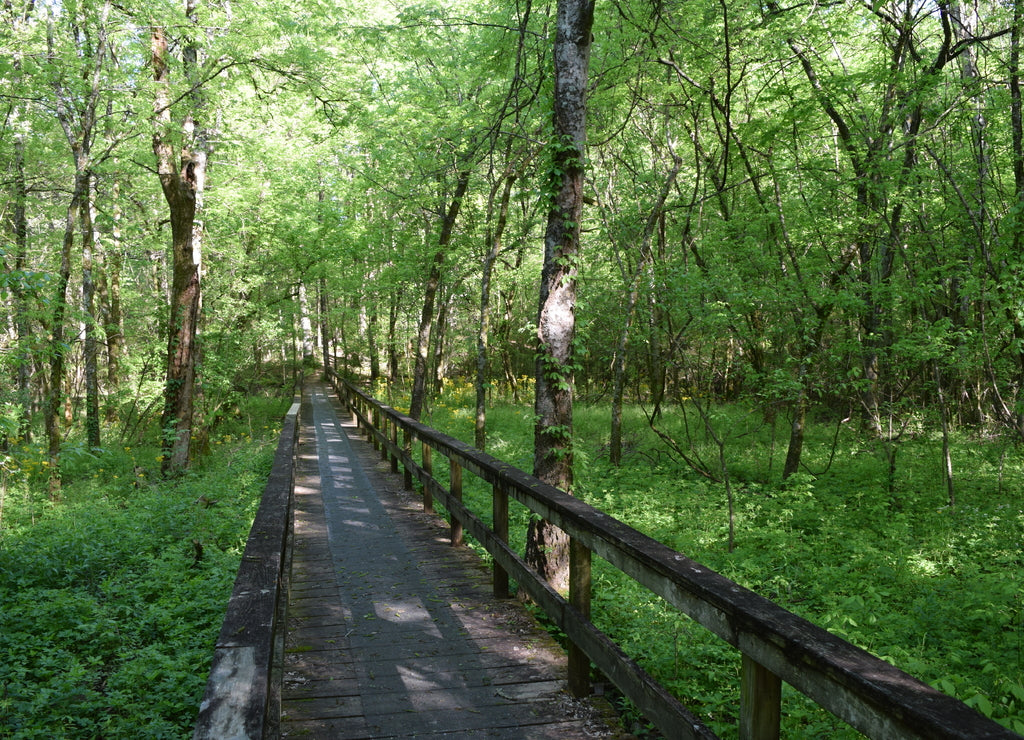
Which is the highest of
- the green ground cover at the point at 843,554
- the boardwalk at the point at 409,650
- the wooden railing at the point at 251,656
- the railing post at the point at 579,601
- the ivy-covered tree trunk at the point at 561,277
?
the ivy-covered tree trunk at the point at 561,277

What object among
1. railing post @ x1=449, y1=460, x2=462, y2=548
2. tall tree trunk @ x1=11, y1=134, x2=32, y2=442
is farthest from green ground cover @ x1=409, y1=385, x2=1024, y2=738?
tall tree trunk @ x1=11, y1=134, x2=32, y2=442

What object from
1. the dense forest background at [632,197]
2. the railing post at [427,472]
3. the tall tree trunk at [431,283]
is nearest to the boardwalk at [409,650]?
the railing post at [427,472]

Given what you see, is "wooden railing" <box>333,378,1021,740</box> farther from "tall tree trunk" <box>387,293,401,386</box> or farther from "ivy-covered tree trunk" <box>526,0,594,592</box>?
"tall tree trunk" <box>387,293,401,386</box>

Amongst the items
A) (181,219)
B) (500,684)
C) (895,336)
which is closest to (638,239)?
(895,336)

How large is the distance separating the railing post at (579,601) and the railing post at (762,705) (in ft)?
4.53

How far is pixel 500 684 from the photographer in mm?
3646

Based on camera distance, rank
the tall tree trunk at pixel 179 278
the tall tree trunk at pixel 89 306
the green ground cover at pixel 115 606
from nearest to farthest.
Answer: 1. the green ground cover at pixel 115 606
2. the tall tree trunk at pixel 179 278
3. the tall tree trunk at pixel 89 306

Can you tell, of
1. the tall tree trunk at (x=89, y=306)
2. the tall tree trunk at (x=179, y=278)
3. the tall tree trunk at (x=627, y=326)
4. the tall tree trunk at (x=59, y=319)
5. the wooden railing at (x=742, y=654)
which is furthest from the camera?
the tall tree trunk at (x=89, y=306)

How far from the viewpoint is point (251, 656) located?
223 cm

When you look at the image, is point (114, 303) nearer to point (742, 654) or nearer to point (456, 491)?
point (456, 491)

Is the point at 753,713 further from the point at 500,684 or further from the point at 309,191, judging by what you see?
the point at 309,191

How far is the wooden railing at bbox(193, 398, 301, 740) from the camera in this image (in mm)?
1841

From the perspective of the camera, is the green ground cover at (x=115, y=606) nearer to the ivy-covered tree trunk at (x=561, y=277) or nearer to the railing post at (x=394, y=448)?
the railing post at (x=394, y=448)

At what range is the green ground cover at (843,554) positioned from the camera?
434cm
